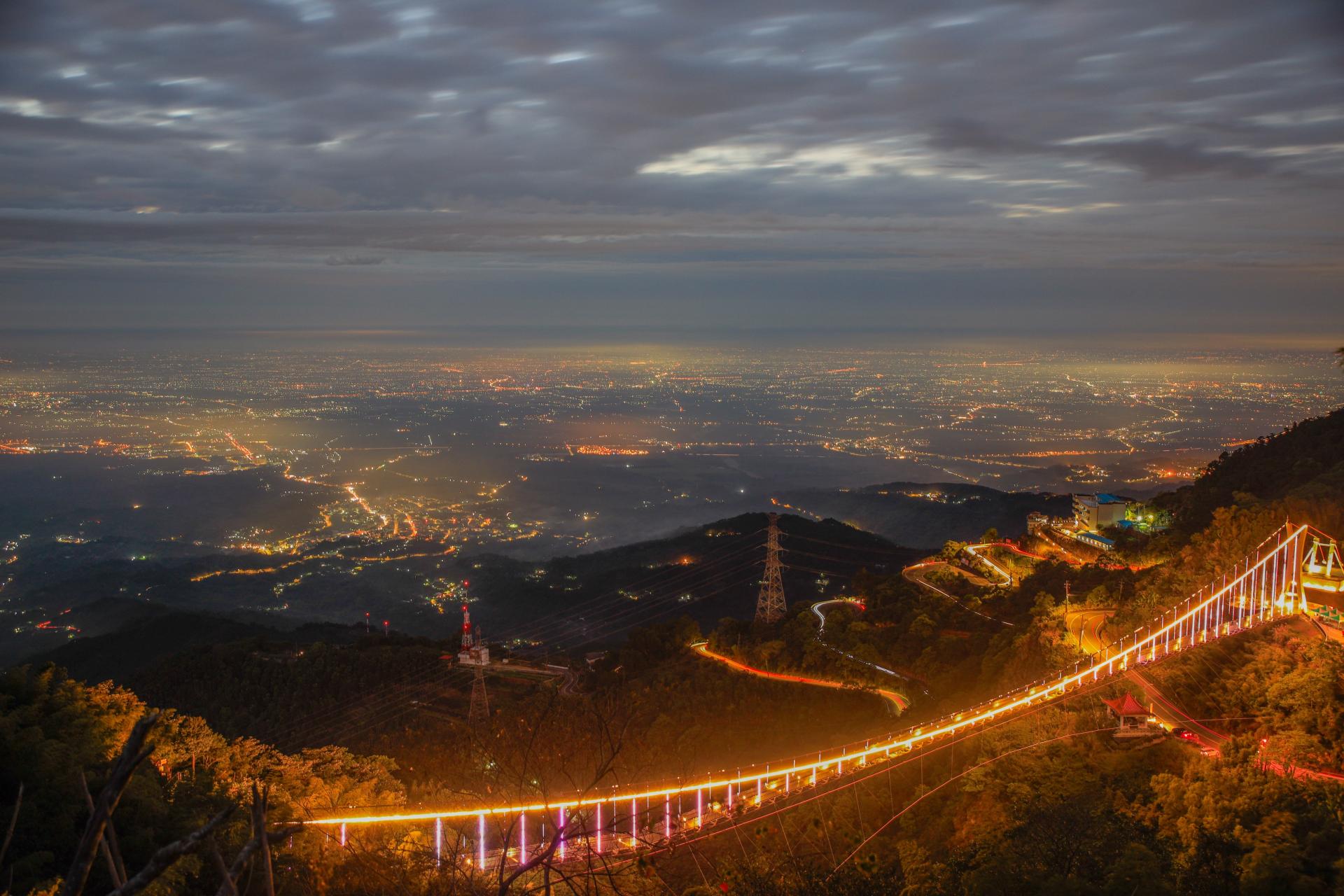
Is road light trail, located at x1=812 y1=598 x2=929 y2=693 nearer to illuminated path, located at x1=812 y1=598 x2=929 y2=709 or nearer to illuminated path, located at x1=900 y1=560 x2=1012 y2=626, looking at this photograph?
illuminated path, located at x1=812 y1=598 x2=929 y2=709

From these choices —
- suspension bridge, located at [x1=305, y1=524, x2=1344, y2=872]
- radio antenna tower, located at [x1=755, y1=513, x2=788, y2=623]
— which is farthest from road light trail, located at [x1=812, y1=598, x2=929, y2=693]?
suspension bridge, located at [x1=305, y1=524, x2=1344, y2=872]

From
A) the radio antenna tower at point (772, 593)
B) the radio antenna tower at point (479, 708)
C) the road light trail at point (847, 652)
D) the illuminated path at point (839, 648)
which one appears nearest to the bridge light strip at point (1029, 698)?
the illuminated path at point (839, 648)

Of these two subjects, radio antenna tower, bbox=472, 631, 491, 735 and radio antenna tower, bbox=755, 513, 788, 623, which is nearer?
radio antenna tower, bbox=472, 631, 491, 735

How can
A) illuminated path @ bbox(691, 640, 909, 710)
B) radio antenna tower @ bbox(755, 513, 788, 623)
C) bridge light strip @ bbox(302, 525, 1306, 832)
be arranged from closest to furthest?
1. bridge light strip @ bbox(302, 525, 1306, 832)
2. illuminated path @ bbox(691, 640, 909, 710)
3. radio antenna tower @ bbox(755, 513, 788, 623)

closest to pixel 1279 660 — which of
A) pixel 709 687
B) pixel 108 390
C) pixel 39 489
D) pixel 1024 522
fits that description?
pixel 709 687

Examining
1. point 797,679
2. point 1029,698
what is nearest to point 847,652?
point 797,679

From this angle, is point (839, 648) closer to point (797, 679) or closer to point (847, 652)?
point (847, 652)

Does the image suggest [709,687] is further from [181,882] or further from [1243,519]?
[181,882]
